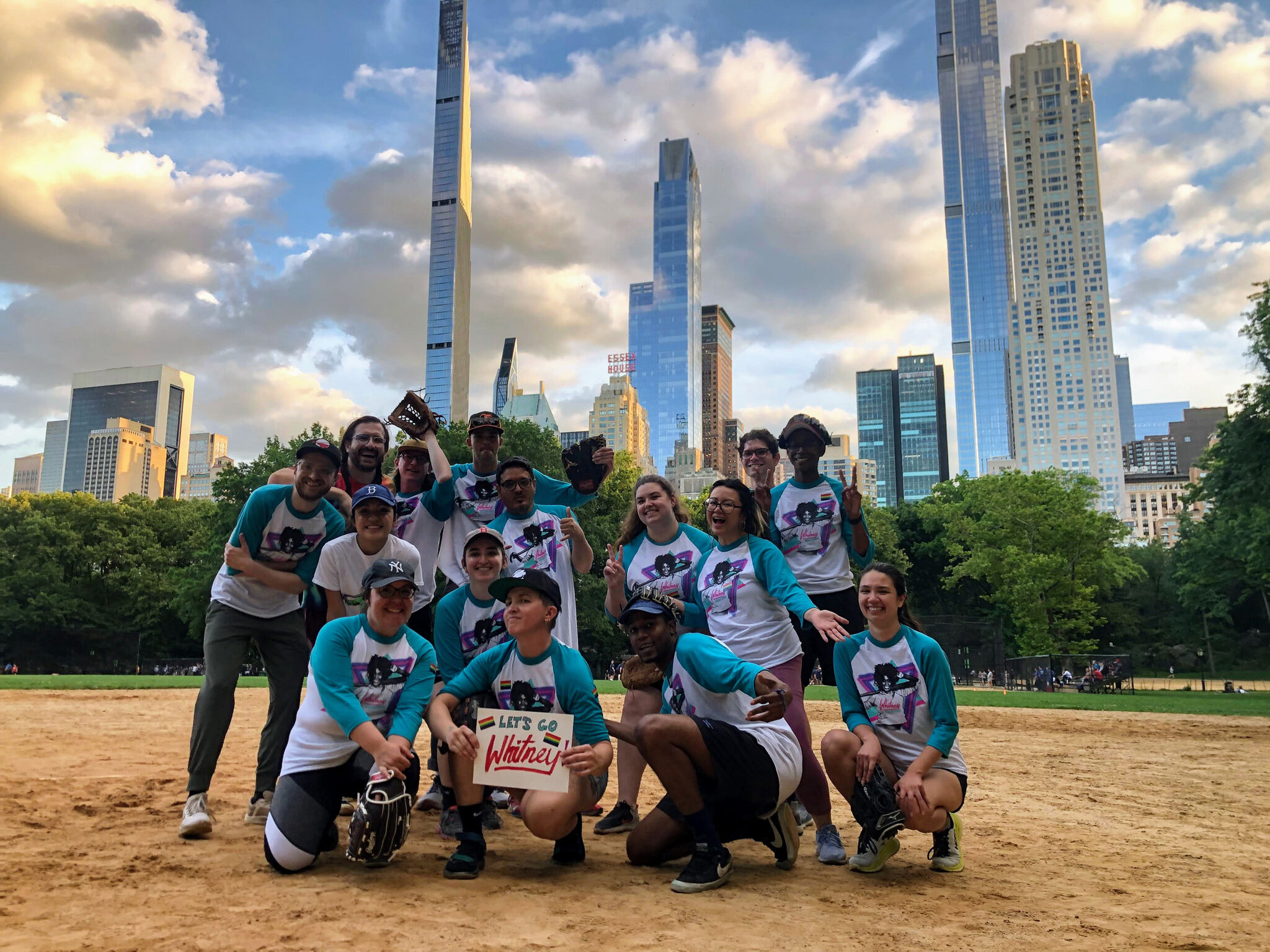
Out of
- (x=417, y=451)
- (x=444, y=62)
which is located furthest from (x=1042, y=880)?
(x=444, y=62)

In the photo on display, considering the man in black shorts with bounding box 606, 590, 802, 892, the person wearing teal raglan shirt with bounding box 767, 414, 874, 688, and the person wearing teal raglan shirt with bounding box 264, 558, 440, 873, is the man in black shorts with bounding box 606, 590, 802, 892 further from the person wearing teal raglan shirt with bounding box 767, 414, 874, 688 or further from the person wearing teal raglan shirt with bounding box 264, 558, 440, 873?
the person wearing teal raglan shirt with bounding box 767, 414, 874, 688

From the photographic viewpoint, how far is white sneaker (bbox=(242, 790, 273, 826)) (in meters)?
5.52

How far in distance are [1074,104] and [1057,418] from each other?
62390 millimetres

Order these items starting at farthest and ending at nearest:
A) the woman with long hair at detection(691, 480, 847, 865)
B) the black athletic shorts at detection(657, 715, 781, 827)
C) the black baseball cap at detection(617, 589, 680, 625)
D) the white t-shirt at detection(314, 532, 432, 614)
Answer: the white t-shirt at detection(314, 532, 432, 614) < the woman with long hair at detection(691, 480, 847, 865) < the black baseball cap at detection(617, 589, 680, 625) < the black athletic shorts at detection(657, 715, 781, 827)

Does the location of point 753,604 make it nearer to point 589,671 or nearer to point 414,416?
point 589,671

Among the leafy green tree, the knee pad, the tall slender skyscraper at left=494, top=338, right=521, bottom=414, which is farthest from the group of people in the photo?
the tall slender skyscraper at left=494, top=338, right=521, bottom=414

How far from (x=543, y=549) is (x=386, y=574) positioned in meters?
1.60

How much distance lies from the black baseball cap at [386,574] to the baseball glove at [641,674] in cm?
142

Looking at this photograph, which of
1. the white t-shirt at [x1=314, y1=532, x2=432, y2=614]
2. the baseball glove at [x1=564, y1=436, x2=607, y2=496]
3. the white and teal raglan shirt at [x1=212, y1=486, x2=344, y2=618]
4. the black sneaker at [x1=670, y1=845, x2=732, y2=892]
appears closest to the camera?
the black sneaker at [x1=670, y1=845, x2=732, y2=892]

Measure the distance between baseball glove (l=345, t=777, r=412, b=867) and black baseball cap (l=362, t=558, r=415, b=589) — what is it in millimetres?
1007

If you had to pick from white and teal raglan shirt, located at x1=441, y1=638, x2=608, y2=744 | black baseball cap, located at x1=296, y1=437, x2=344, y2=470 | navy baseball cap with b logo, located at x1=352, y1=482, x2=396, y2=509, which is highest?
black baseball cap, located at x1=296, y1=437, x2=344, y2=470

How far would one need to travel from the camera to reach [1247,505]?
2361 cm

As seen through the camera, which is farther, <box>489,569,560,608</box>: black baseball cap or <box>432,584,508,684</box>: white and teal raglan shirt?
<box>432,584,508,684</box>: white and teal raglan shirt

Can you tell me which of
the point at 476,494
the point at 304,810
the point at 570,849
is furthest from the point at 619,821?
the point at 476,494
